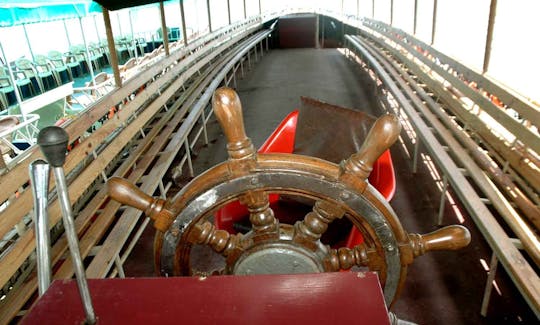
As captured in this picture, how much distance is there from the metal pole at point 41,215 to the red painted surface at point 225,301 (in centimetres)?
3

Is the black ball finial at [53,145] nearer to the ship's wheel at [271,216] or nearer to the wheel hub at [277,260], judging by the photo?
the ship's wheel at [271,216]

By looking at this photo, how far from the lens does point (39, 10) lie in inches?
273

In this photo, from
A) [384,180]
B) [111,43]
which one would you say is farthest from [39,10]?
[384,180]

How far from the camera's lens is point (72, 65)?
13.7 m

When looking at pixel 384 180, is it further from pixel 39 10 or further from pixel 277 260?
pixel 39 10

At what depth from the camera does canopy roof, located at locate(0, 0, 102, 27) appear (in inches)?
231

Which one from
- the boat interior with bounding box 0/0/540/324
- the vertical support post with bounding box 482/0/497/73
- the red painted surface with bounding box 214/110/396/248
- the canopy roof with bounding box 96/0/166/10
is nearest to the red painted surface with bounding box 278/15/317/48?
the boat interior with bounding box 0/0/540/324

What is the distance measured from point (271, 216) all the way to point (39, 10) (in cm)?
737

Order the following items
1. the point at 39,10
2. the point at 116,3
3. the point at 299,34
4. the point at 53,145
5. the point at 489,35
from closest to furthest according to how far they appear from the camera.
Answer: the point at 53,145 < the point at 116,3 < the point at 489,35 < the point at 39,10 < the point at 299,34

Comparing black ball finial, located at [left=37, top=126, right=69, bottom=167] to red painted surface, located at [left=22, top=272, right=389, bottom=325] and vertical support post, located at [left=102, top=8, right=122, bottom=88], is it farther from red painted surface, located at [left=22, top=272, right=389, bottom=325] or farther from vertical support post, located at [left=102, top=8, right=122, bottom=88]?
vertical support post, located at [left=102, top=8, right=122, bottom=88]

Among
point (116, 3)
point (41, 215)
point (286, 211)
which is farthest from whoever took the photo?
point (116, 3)

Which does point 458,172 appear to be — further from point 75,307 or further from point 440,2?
point 440,2

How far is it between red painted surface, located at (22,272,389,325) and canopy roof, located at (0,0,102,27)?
5375 millimetres

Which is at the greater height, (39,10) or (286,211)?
(39,10)
